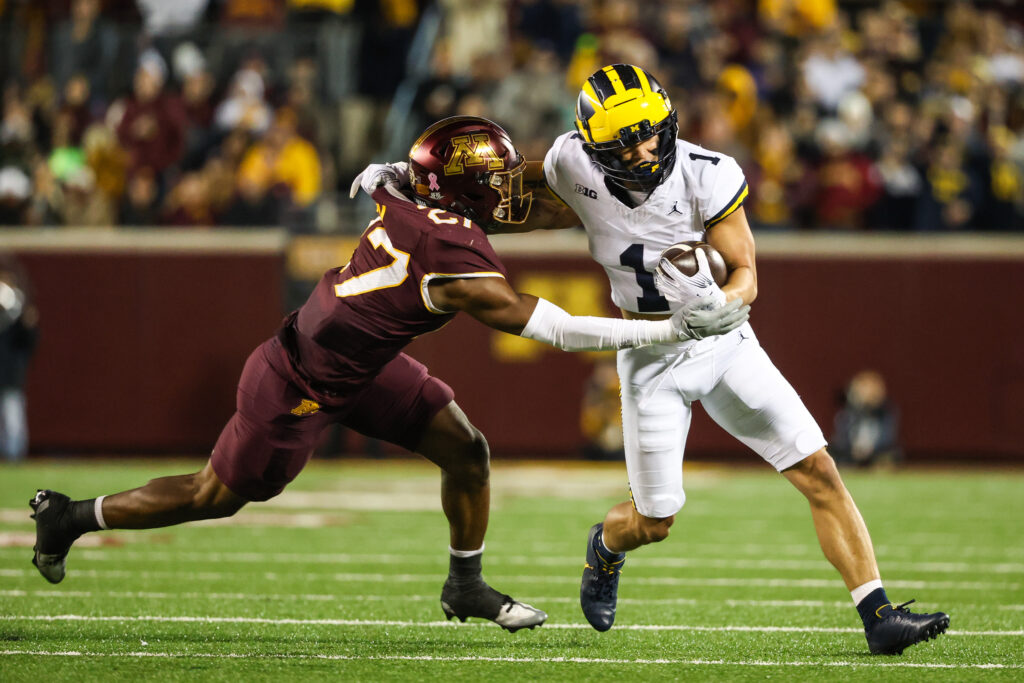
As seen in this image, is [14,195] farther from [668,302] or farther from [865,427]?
[668,302]

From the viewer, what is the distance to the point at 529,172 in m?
4.97

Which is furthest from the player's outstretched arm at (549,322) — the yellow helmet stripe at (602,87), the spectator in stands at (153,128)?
the spectator in stands at (153,128)

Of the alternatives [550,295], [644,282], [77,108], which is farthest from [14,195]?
[644,282]

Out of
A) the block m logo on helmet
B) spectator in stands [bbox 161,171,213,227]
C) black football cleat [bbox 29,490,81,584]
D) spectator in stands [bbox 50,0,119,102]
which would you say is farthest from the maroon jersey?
spectator in stands [bbox 50,0,119,102]

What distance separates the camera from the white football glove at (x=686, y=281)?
4.44m

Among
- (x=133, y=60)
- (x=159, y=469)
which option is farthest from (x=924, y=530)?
→ (x=133, y=60)

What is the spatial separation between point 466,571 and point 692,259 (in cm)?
134

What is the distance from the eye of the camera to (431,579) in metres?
6.37

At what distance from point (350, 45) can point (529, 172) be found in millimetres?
8611

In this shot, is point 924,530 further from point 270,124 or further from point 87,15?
→ point 87,15

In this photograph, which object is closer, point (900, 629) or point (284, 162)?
point (900, 629)

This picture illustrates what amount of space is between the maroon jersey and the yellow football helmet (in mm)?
495

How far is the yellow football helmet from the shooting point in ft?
15.0

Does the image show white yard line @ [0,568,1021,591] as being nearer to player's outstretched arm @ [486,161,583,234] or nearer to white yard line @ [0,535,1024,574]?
white yard line @ [0,535,1024,574]
